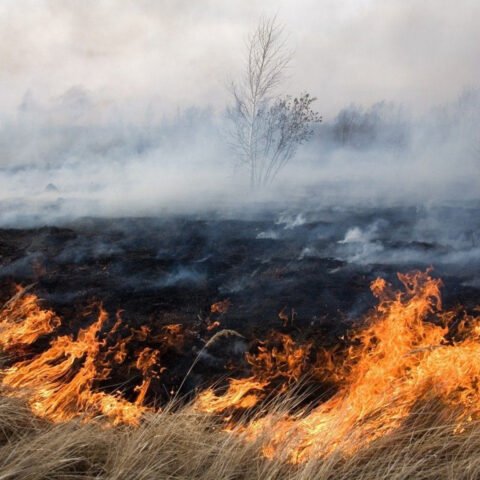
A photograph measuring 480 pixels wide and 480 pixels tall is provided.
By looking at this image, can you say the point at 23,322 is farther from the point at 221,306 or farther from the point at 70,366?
the point at 221,306

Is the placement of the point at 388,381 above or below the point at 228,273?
below

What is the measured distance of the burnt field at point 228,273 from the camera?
16.2 feet

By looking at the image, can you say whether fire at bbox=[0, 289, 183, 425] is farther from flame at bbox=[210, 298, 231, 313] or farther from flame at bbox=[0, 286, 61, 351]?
flame at bbox=[210, 298, 231, 313]

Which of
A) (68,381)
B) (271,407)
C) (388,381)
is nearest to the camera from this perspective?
(271,407)

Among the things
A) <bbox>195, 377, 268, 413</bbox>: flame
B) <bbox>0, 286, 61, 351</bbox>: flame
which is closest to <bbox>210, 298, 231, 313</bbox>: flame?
<bbox>195, 377, 268, 413</bbox>: flame

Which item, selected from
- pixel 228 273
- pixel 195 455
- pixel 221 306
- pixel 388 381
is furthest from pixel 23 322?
pixel 388 381

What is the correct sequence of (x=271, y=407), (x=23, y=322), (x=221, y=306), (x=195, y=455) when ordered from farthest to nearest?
(x=221, y=306) < (x=23, y=322) < (x=271, y=407) < (x=195, y=455)

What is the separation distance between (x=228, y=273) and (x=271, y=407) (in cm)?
271

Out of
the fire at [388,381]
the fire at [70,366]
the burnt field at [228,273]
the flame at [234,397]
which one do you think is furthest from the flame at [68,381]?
the fire at [388,381]

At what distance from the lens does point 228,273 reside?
6.41m

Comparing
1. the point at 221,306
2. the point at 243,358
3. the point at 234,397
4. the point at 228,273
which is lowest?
the point at 234,397

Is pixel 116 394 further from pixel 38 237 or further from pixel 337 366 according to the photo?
pixel 38 237

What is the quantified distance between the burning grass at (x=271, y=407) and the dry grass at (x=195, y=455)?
0.01 meters

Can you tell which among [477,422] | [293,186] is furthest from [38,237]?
[293,186]
